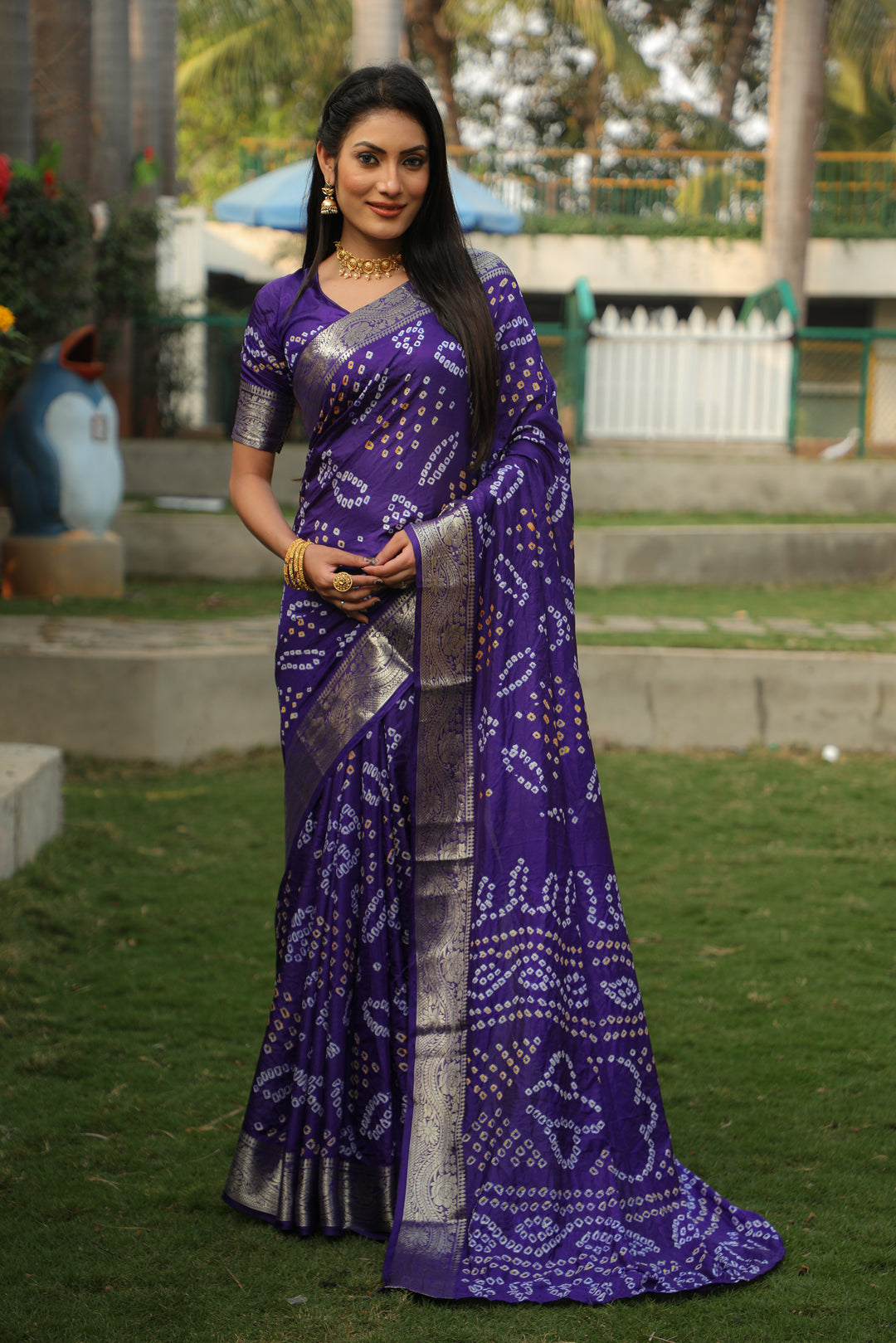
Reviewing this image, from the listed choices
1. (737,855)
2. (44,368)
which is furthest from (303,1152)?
(44,368)

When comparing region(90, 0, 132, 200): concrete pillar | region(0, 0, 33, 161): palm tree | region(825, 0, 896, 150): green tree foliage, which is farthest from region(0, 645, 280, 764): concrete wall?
region(825, 0, 896, 150): green tree foliage

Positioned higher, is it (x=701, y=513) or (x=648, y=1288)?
(x=701, y=513)

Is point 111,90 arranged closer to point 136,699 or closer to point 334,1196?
point 136,699

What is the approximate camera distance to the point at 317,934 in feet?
7.66

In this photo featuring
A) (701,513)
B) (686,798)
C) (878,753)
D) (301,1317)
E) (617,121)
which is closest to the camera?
(301,1317)

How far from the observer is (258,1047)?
316cm

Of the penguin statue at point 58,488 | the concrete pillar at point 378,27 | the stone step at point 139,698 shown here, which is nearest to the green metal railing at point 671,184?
the concrete pillar at point 378,27

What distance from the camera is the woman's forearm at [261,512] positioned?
2416mm

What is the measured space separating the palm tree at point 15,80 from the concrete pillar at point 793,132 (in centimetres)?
905

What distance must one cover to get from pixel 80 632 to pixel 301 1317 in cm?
456

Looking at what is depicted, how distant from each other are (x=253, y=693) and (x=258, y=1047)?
281 centimetres

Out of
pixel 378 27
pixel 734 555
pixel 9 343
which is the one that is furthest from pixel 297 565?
pixel 378 27

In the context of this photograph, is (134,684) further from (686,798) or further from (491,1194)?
(491,1194)

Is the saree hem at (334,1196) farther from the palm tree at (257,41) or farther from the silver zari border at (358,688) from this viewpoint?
the palm tree at (257,41)
